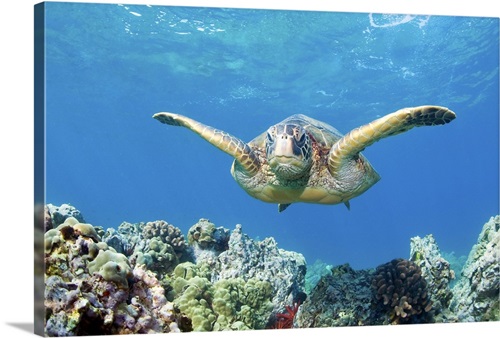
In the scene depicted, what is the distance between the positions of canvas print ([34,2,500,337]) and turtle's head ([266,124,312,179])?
0.07ft

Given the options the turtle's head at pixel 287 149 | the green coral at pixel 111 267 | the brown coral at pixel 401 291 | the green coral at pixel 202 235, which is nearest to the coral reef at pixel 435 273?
the brown coral at pixel 401 291

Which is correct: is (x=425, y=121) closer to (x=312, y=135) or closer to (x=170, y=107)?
(x=312, y=135)

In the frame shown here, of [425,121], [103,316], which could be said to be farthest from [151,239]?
[425,121]

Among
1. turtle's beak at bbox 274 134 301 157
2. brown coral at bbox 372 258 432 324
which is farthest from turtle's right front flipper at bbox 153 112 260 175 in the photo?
brown coral at bbox 372 258 432 324

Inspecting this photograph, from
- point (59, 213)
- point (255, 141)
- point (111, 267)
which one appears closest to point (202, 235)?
point (255, 141)

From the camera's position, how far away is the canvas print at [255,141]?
15.0 feet

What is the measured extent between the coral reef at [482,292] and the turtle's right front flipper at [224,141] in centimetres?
281

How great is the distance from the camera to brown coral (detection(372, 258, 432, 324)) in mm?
5699

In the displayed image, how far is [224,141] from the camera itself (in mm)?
5723

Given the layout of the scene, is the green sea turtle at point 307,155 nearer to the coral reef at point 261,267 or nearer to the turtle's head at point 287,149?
the turtle's head at point 287,149

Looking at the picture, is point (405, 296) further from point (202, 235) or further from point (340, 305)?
point (202, 235)

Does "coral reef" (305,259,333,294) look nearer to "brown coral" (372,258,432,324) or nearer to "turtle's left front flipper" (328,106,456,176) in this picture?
"brown coral" (372,258,432,324)

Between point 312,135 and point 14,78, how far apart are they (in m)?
3.36

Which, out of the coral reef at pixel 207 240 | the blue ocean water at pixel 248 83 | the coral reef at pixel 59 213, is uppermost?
the blue ocean water at pixel 248 83
